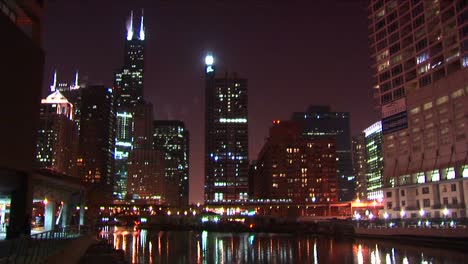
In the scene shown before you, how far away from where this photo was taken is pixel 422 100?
113m

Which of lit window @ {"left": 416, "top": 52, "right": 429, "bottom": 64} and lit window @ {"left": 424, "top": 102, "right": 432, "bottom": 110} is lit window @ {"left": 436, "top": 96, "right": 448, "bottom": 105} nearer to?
lit window @ {"left": 424, "top": 102, "right": 432, "bottom": 110}

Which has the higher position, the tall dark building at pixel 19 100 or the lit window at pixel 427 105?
the lit window at pixel 427 105

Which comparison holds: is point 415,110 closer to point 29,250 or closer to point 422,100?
point 422,100

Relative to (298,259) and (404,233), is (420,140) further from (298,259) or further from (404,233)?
(298,259)

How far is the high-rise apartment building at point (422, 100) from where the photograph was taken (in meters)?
101

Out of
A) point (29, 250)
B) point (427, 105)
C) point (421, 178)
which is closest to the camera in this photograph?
point (29, 250)

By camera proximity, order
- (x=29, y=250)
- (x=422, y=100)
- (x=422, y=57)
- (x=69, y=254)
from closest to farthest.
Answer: (x=29, y=250)
(x=69, y=254)
(x=422, y=100)
(x=422, y=57)

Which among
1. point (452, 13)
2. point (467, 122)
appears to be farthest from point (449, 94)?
point (452, 13)

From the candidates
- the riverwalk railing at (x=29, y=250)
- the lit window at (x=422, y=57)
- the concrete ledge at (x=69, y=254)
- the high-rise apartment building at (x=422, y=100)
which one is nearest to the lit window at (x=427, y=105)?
the high-rise apartment building at (x=422, y=100)

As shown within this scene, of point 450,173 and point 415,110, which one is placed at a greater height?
point 415,110

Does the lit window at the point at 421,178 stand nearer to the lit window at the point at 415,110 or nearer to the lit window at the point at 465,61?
the lit window at the point at 415,110

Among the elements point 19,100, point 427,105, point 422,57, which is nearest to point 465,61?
point 427,105

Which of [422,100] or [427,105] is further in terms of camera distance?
[422,100]

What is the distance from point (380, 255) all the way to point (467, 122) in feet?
150
